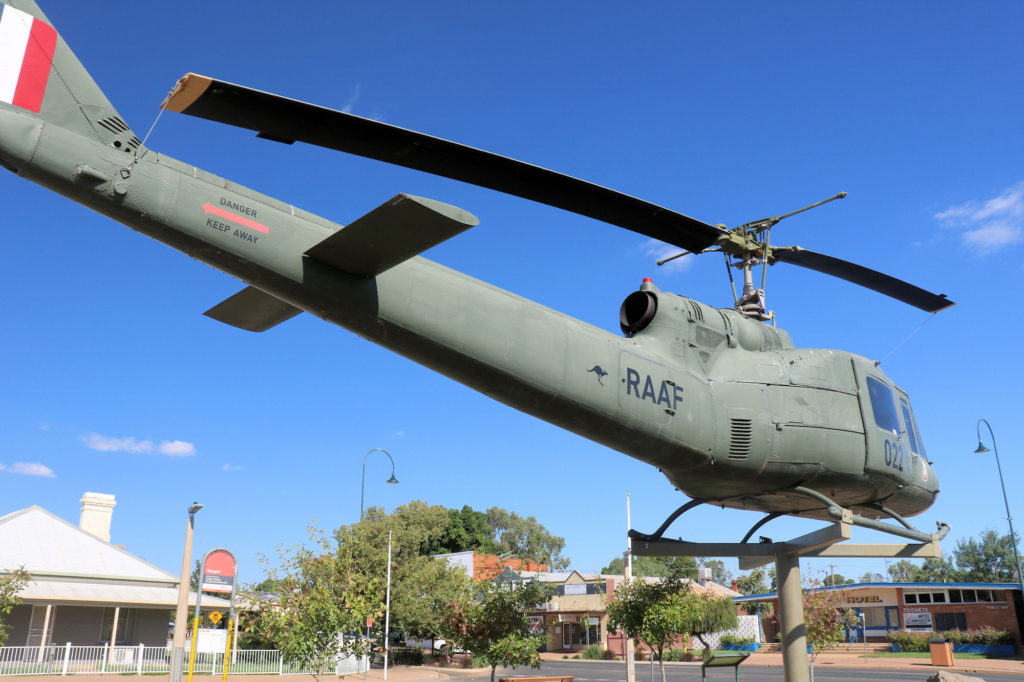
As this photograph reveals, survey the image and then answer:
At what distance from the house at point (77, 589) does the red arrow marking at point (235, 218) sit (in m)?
31.3

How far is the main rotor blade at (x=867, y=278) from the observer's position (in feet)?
36.4

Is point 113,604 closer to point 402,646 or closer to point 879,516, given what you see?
point 402,646

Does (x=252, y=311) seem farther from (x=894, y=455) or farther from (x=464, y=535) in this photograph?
(x=464, y=535)

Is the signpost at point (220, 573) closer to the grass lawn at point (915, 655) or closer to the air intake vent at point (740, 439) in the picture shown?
the air intake vent at point (740, 439)

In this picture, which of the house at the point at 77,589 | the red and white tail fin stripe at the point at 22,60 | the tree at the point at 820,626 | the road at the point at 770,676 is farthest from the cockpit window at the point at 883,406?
the house at the point at 77,589

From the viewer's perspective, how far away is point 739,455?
28.2 ft

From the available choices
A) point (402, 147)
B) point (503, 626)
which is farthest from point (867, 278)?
point (503, 626)

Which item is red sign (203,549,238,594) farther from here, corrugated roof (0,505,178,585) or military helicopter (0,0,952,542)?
corrugated roof (0,505,178,585)

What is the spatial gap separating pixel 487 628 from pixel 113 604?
19.2 m

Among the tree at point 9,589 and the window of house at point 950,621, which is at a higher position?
the tree at point 9,589

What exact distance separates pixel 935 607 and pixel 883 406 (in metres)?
53.4

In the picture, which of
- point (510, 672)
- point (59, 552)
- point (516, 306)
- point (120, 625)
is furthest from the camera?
point (510, 672)

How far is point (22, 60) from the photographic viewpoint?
5.68 metres

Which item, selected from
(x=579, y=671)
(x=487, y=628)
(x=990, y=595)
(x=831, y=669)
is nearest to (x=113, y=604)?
(x=487, y=628)
